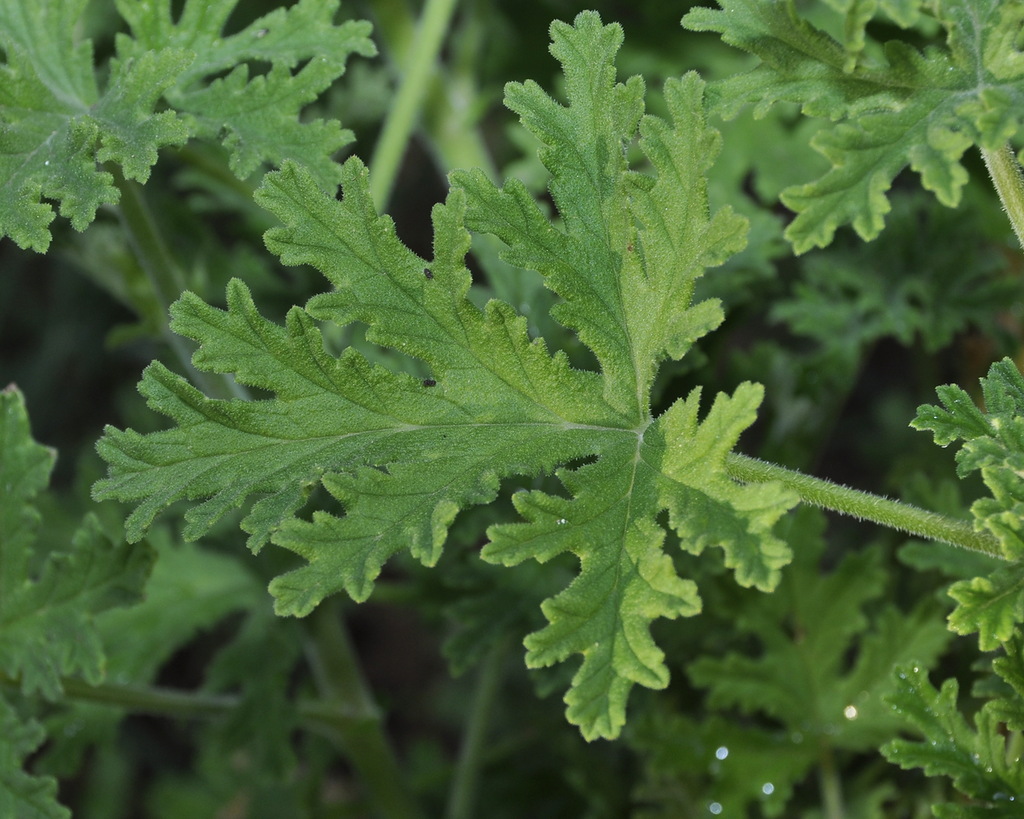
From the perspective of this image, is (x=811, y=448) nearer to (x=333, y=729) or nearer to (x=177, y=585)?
(x=333, y=729)

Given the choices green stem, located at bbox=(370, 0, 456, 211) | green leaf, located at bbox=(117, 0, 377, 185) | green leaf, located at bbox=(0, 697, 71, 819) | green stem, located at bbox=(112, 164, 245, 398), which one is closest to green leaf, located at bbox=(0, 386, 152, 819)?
green leaf, located at bbox=(0, 697, 71, 819)

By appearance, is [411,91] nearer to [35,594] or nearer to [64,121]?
[64,121]

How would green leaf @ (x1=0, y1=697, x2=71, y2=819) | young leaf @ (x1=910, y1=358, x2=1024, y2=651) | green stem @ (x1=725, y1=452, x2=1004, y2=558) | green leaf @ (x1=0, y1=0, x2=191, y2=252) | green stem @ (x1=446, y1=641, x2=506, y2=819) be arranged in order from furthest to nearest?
1. green stem @ (x1=446, y1=641, x2=506, y2=819)
2. green leaf @ (x1=0, y1=697, x2=71, y2=819)
3. green leaf @ (x1=0, y1=0, x2=191, y2=252)
4. green stem @ (x1=725, y1=452, x2=1004, y2=558)
5. young leaf @ (x1=910, y1=358, x2=1024, y2=651)

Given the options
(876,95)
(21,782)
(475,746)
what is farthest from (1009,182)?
(475,746)

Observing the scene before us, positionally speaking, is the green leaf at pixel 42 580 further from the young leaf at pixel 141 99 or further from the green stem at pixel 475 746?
the green stem at pixel 475 746

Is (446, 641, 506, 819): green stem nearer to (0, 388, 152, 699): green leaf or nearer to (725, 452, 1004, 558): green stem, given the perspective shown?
(0, 388, 152, 699): green leaf

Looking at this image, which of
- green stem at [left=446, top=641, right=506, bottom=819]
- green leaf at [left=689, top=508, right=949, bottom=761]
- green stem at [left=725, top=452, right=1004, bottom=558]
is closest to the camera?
green stem at [left=725, top=452, right=1004, bottom=558]

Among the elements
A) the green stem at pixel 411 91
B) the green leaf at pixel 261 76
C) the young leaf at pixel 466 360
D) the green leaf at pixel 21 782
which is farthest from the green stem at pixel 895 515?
the green stem at pixel 411 91

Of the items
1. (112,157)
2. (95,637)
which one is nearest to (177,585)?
(95,637)
